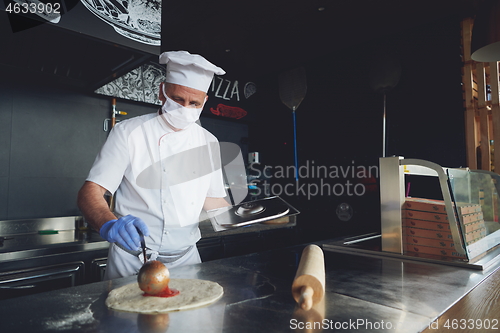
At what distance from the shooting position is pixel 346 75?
151 inches

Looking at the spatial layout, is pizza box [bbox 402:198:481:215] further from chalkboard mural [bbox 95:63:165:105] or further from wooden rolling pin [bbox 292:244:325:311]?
chalkboard mural [bbox 95:63:165:105]

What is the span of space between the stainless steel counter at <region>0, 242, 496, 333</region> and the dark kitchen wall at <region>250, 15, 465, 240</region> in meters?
2.11

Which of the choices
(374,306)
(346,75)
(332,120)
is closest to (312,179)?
(332,120)

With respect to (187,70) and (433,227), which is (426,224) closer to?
(433,227)

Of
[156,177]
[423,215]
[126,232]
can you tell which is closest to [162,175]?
[156,177]

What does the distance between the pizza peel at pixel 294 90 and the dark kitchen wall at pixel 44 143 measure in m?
2.18

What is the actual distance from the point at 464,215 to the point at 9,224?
110 inches

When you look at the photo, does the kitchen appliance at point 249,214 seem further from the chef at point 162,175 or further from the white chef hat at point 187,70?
the white chef hat at point 187,70

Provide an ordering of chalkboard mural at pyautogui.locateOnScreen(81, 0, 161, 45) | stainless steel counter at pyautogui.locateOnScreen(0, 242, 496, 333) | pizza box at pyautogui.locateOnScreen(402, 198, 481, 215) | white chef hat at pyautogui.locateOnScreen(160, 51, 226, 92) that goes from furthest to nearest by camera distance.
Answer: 1. chalkboard mural at pyautogui.locateOnScreen(81, 0, 161, 45)
2. white chef hat at pyautogui.locateOnScreen(160, 51, 226, 92)
3. pizza box at pyautogui.locateOnScreen(402, 198, 481, 215)
4. stainless steel counter at pyautogui.locateOnScreen(0, 242, 496, 333)

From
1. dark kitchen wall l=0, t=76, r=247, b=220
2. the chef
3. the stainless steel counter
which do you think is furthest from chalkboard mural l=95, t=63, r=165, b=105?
the stainless steel counter

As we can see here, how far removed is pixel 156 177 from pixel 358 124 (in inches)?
105

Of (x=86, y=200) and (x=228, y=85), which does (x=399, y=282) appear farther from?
(x=228, y=85)

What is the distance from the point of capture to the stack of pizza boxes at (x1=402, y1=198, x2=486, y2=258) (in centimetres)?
149

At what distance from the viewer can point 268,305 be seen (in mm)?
914
